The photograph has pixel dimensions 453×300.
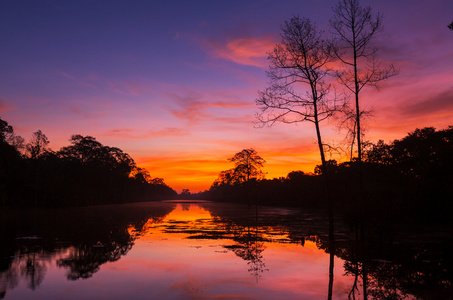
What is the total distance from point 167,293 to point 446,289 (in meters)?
8.91

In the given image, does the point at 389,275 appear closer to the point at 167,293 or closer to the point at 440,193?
the point at 167,293

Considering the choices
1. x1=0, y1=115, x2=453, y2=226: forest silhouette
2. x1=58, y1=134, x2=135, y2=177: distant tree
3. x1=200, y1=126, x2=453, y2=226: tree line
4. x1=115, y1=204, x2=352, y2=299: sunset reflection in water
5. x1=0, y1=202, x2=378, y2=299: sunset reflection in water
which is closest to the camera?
x1=0, y1=202, x2=378, y2=299: sunset reflection in water

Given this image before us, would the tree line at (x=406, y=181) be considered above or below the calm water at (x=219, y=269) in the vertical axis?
above

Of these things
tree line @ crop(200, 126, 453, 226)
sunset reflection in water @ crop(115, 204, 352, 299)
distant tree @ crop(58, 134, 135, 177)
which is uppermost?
distant tree @ crop(58, 134, 135, 177)

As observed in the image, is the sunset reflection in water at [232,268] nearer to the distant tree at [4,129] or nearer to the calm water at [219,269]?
the calm water at [219,269]

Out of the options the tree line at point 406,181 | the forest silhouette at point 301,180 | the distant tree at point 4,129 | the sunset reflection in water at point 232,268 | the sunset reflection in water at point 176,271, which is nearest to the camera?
the sunset reflection in water at point 176,271

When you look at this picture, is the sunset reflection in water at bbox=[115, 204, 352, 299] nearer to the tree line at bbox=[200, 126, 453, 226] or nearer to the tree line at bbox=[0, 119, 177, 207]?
the tree line at bbox=[200, 126, 453, 226]

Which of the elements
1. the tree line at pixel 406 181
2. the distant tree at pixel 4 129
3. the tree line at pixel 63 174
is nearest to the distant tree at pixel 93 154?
the tree line at pixel 63 174

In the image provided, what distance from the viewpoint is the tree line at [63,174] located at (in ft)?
217

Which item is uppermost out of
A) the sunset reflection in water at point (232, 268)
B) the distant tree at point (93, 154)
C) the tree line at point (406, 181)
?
the distant tree at point (93, 154)

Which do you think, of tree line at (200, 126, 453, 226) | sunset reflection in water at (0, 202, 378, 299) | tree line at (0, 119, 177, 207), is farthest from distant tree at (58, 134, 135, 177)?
sunset reflection in water at (0, 202, 378, 299)

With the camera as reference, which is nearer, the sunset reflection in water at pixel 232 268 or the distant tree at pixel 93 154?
the sunset reflection in water at pixel 232 268

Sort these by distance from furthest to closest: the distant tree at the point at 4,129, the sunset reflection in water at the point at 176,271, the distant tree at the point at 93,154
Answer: the distant tree at the point at 93,154, the distant tree at the point at 4,129, the sunset reflection in water at the point at 176,271

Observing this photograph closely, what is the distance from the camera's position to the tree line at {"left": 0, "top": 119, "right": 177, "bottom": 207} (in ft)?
217
